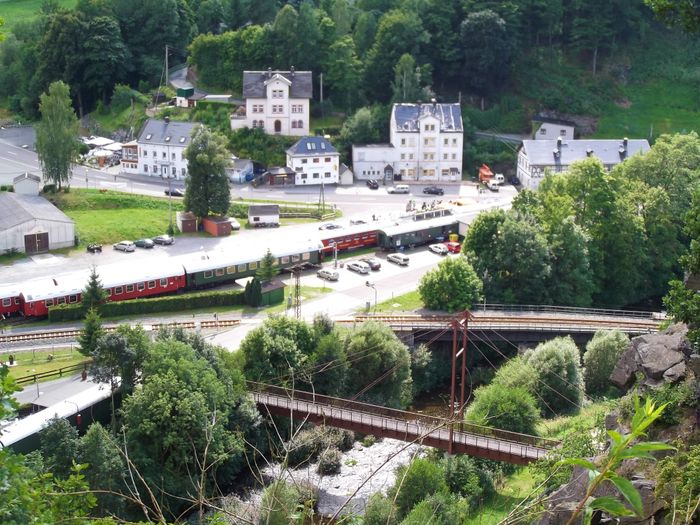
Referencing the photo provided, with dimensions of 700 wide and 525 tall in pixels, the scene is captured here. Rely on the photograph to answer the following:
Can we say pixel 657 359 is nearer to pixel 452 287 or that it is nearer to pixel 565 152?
pixel 452 287

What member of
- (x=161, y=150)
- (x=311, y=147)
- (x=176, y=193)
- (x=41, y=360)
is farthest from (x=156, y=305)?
(x=311, y=147)

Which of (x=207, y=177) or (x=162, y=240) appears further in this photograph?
(x=207, y=177)

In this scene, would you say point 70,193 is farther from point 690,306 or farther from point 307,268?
point 690,306

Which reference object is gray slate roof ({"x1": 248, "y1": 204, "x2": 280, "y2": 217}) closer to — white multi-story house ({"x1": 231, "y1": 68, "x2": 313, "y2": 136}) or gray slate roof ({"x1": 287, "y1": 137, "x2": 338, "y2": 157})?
gray slate roof ({"x1": 287, "y1": 137, "x2": 338, "y2": 157})

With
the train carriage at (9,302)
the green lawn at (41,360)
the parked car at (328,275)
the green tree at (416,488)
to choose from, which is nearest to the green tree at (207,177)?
the parked car at (328,275)

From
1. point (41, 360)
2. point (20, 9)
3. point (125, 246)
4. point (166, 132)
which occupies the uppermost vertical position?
point (20, 9)

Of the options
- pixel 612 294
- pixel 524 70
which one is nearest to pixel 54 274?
pixel 612 294

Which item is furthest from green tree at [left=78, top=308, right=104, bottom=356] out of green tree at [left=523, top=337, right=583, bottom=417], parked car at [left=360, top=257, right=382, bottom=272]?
parked car at [left=360, top=257, right=382, bottom=272]
